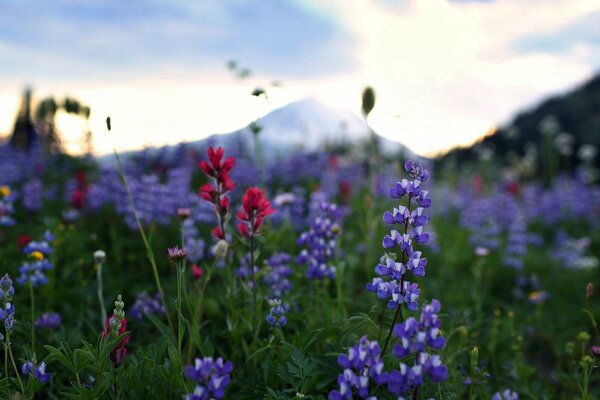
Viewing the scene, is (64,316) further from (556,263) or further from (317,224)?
(556,263)

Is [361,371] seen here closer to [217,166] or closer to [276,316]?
[276,316]

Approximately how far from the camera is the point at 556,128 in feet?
65.0

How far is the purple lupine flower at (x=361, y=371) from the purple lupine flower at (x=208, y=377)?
35cm

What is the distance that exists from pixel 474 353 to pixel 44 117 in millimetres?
11018

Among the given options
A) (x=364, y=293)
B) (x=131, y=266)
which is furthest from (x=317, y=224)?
(x=131, y=266)

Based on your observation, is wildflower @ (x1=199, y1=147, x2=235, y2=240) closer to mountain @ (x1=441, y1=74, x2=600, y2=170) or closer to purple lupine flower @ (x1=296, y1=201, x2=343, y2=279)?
purple lupine flower @ (x1=296, y1=201, x2=343, y2=279)

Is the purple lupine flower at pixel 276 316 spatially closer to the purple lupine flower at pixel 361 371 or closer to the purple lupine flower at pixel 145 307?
the purple lupine flower at pixel 361 371

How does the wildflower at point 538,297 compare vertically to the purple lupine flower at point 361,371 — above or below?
below

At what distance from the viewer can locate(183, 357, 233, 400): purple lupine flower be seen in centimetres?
168

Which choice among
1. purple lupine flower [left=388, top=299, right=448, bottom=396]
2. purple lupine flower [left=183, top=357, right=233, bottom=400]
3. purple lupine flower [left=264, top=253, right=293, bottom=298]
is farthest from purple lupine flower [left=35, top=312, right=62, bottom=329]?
purple lupine flower [left=388, top=299, right=448, bottom=396]

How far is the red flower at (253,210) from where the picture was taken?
235cm

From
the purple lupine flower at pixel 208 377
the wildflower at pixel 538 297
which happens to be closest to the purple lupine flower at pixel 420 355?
the purple lupine flower at pixel 208 377

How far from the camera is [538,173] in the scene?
19109 mm

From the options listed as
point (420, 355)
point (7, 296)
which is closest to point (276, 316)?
point (420, 355)
